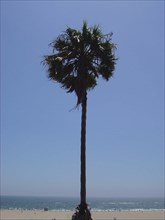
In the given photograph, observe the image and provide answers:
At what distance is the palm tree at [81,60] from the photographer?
19906 millimetres

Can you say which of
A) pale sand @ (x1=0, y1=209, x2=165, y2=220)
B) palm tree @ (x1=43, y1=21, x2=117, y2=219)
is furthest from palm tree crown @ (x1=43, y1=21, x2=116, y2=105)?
pale sand @ (x1=0, y1=209, x2=165, y2=220)

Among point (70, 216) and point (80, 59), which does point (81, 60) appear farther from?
point (70, 216)

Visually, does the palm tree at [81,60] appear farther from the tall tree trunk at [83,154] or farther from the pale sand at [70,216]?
the pale sand at [70,216]

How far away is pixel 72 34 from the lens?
20188 millimetres

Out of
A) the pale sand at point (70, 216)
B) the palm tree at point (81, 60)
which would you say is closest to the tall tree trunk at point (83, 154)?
the palm tree at point (81, 60)

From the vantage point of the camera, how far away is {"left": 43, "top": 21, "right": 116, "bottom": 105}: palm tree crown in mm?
19922

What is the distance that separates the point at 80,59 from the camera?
20.0 metres

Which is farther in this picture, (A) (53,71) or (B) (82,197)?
(A) (53,71)

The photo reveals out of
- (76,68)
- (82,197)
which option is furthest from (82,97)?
(82,197)

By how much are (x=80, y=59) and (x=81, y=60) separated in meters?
0.07

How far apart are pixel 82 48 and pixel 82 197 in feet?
21.0

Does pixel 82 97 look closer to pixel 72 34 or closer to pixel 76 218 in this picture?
pixel 72 34

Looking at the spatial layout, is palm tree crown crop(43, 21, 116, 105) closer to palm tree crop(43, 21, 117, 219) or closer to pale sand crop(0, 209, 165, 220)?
palm tree crop(43, 21, 117, 219)

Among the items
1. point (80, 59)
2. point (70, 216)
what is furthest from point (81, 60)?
point (70, 216)
